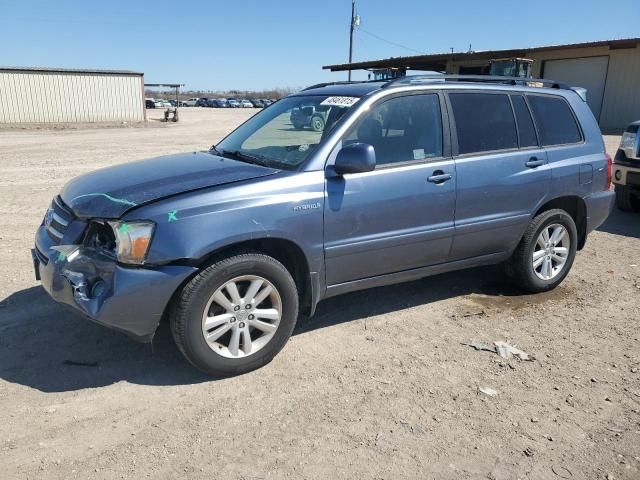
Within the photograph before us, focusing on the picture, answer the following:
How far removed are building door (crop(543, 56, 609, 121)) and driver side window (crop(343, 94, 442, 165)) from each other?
21.8m

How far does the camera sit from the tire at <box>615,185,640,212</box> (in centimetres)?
844

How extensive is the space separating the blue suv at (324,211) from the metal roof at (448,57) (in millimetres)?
20240

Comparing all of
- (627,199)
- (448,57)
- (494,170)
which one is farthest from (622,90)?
(494,170)

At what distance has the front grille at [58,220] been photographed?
Result: 12.0 feet

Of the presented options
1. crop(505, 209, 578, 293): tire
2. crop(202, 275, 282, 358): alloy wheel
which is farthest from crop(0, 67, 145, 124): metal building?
crop(505, 209, 578, 293): tire

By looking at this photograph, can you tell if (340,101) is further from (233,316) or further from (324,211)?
(233,316)

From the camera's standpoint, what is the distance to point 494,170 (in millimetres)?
4523

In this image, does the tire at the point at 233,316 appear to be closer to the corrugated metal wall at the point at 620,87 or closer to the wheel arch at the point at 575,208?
the wheel arch at the point at 575,208

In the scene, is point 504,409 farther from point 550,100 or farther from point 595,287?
point 550,100

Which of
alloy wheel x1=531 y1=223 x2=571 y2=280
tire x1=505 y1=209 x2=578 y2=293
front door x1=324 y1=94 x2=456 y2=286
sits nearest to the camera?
front door x1=324 y1=94 x2=456 y2=286

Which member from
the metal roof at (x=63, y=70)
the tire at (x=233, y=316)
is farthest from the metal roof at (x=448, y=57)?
the tire at (x=233, y=316)

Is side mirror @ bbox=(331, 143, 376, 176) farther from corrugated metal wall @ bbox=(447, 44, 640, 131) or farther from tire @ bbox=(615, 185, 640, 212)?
corrugated metal wall @ bbox=(447, 44, 640, 131)

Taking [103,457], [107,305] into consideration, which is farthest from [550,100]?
[103,457]

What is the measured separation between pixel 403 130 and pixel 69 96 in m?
26.2
